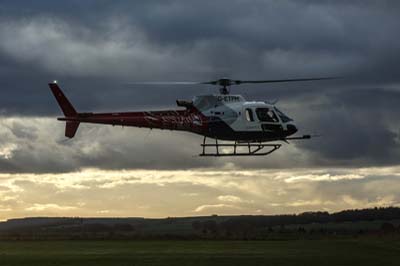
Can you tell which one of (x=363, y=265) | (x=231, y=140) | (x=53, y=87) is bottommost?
(x=363, y=265)

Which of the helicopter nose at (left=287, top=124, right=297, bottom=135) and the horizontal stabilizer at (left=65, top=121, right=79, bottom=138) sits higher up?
the horizontal stabilizer at (left=65, top=121, right=79, bottom=138)

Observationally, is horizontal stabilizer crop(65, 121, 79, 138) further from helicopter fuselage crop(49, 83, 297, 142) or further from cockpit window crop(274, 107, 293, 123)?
cockpit window crop(274, 107, 293, 123)

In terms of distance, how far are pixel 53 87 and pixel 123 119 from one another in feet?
20.2

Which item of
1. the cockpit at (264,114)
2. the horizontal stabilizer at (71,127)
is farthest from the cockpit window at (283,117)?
the horizontal stabilizer at (71,127)

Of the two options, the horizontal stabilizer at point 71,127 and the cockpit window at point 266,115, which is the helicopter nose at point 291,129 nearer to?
the cockpit window at point 266,115

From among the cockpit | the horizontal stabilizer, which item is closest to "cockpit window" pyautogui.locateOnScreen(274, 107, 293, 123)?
the cockpit

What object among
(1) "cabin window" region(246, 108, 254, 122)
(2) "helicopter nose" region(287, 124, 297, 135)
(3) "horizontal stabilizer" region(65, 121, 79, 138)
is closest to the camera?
(3) "horizontal stabilizer" region(65, 121, 79, 138)

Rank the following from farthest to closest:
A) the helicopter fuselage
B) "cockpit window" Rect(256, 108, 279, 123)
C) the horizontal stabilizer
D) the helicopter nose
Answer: the helicopter nose
"cockpit window" Rect(256, 108, 279, 123)
the helicopter fuselage
the horizontal stabilizer

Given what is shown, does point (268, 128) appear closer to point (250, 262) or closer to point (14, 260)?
point (250, 262)

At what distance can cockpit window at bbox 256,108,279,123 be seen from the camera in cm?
5669

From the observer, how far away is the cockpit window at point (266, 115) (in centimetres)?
5669

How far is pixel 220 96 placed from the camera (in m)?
56.6

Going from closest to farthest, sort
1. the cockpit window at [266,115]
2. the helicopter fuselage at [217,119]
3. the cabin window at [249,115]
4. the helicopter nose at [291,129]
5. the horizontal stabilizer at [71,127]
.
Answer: the horizontal stabilizer at [71,127], the helicopter fuselage at [217,119], the cabin window at [249,115], the cockpit window at [266,115], the helicopter nose at [291,129]

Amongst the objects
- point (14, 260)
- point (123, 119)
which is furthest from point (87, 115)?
point (14, 260)
